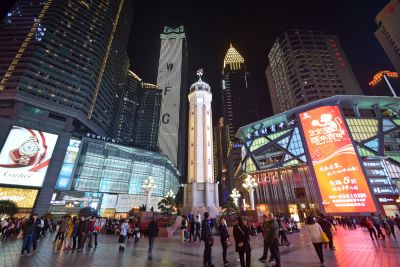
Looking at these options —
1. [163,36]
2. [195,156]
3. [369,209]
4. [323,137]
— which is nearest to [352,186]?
[369,209]

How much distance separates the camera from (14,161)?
47.9 m

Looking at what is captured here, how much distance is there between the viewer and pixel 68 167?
195ft

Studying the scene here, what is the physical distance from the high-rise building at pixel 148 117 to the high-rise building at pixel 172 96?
8.00 metres

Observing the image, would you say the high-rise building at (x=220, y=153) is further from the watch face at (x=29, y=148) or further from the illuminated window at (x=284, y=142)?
the watch face at (x=29, y=148)

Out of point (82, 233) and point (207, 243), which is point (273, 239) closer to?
point (207, 243)

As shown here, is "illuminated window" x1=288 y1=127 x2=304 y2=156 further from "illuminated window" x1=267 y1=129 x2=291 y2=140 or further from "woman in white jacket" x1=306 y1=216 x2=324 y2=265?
"woman in white jacket" x1=306 y1=216 x2=324 y2=265

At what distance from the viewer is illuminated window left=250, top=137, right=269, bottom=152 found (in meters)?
63.0

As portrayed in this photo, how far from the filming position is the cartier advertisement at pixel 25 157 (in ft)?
154

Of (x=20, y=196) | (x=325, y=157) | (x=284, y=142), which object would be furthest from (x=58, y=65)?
(x=325, y=157)

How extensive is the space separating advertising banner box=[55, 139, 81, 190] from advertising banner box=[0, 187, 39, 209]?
6714mm

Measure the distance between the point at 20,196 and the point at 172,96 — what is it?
110 m

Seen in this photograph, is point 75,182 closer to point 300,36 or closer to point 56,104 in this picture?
point 56,104

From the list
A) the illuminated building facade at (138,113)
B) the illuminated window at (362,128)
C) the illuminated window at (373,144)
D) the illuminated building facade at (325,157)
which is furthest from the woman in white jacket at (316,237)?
the illuminated building facade at (138,113)

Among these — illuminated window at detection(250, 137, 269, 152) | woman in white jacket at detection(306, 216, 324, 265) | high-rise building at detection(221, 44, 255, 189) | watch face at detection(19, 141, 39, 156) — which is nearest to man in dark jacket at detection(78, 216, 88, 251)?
woman in white jacket at detection(306, 216, 324, 265)
